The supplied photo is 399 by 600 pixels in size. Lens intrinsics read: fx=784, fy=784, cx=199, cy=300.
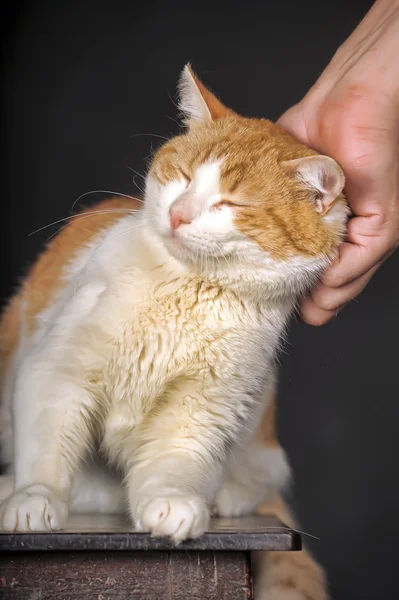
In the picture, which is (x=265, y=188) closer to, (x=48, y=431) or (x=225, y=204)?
(x=225, y=204)

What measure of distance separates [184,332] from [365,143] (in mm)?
536

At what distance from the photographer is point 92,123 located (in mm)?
2992

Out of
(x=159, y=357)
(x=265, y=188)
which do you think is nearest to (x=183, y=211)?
(x=265, y=188)

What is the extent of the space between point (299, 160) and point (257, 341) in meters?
0.39

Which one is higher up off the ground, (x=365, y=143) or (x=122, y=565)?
(x=365, y=143)

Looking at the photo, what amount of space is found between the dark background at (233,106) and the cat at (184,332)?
1.18 meters

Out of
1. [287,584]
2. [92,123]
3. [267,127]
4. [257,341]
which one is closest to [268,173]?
[267,127]

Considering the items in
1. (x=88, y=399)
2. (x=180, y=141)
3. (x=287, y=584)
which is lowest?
(x=287, y=584)

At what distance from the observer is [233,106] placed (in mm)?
3029

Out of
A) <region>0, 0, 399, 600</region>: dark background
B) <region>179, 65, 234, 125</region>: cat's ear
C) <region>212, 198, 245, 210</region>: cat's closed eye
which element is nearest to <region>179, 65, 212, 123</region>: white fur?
<region>179, 65, 234, 125</region>: cat's ear

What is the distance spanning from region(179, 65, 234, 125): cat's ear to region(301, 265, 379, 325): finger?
480mm

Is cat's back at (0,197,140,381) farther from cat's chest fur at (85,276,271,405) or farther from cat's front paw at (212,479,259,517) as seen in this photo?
cat's front paw at (212,479,259,517)

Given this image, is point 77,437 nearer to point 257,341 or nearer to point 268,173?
point 257,341

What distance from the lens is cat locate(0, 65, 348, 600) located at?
59.6 inches
